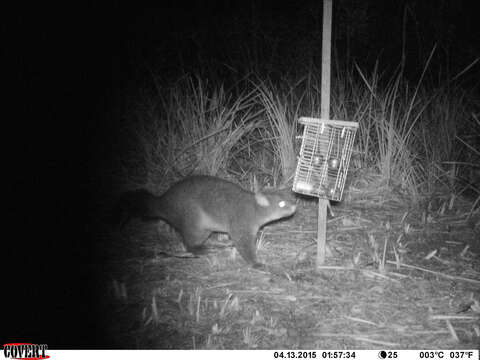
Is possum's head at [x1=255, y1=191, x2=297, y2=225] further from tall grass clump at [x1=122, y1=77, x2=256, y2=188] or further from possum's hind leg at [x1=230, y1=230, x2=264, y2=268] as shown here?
tall grass clump at [x1=122, y1=77, x2=256, y2=188]

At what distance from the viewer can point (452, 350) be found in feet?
10.2

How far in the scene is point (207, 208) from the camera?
470 centimetres

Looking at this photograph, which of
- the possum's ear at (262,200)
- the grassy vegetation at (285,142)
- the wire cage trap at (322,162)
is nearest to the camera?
the wire cage trap at (322,162)

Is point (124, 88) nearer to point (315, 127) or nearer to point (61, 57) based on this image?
point (61, 57)

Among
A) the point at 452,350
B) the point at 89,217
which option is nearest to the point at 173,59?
the point at 89,217

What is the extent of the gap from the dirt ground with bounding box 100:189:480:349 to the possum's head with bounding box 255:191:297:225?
397mm

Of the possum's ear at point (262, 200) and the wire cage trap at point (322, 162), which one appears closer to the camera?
the wire cage trap at point (322, 162)

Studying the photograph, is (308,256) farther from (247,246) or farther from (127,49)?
(127,49)

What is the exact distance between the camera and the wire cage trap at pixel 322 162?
3859 mm

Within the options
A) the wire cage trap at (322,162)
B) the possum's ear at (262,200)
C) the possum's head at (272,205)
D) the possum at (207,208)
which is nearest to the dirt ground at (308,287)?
the possum at (207,208)

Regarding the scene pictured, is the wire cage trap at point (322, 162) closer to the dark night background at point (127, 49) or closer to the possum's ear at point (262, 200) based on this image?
the possum's ear at point (262, 200)

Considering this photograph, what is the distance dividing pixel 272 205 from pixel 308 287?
981 mm

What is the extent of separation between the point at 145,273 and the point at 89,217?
1461mm

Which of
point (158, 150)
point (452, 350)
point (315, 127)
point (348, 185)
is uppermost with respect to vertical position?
point (315, 127)
